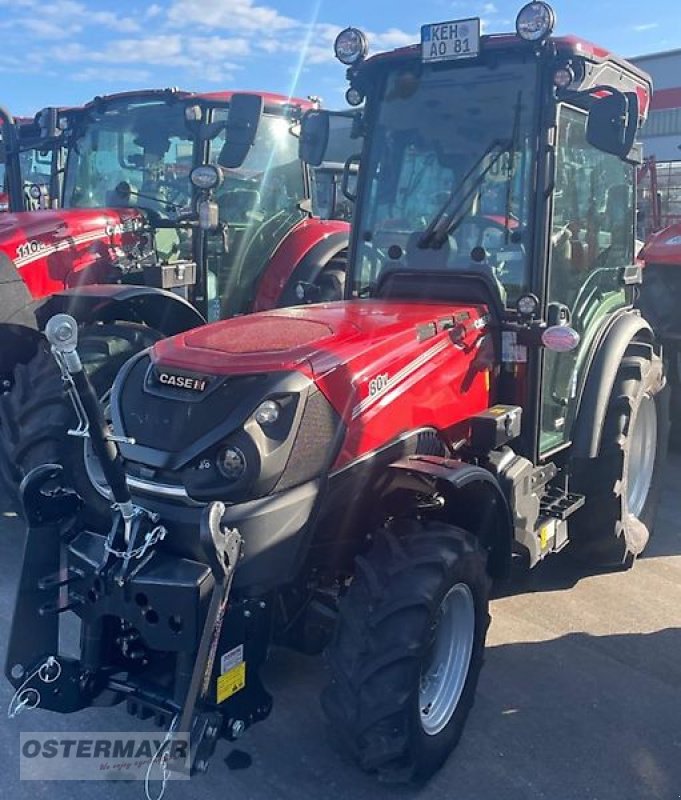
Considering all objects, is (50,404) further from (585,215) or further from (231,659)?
(585,215)

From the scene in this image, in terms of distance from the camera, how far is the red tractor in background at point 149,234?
15.5 feet

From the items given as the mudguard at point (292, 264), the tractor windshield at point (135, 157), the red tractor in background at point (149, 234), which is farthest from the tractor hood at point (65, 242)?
the mudguard at point (292, 264)

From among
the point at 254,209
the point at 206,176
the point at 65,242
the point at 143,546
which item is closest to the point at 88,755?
the point at 143,546

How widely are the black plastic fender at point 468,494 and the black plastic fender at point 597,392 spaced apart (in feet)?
3.10

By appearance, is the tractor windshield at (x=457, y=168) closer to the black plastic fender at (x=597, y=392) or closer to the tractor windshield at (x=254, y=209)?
the black plastic fender at (x=597, y=392)

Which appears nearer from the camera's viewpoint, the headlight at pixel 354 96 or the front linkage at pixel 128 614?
the front linkage at pixel 128 614

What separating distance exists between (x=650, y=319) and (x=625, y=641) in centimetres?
347

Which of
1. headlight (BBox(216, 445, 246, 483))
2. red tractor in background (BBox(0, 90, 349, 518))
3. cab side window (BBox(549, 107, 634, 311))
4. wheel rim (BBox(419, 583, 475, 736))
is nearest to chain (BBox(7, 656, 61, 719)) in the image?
headlight (BBox(216, 445, 246, 483))

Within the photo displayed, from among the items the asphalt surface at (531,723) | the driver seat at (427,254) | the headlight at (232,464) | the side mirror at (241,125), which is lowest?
the asphalt surface at (531,723)

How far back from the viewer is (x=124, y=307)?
5004 mm

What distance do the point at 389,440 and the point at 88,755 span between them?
1577 mm

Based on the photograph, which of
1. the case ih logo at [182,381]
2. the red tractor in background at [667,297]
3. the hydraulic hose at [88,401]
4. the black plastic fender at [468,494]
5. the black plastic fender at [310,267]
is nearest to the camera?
the hydraulic hose at [88,401]

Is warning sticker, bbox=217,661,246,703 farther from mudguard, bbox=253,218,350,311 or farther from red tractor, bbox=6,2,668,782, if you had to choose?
mudguard, bbox=253,218,350,311

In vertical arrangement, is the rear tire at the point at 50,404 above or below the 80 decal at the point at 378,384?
below
